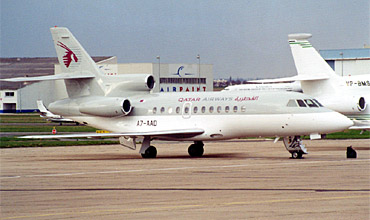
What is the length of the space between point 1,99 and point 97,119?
8697 cm

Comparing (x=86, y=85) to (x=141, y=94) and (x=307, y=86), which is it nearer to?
(x=141, y=94)

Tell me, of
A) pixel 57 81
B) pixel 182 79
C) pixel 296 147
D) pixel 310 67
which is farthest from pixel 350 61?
pixel 296 147

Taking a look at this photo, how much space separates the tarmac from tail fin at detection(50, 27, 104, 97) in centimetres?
575

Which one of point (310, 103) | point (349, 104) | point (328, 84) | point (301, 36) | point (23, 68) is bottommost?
point (349, 104)

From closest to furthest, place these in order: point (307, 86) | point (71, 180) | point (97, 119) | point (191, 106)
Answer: point (71, 180)
point (191, 106)
point (97, 119)
point (307, 86)

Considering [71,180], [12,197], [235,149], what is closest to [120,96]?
[235,149]

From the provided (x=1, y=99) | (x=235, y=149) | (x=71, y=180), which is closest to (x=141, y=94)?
(x=235, y=149)

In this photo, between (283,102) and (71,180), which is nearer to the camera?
(71,180)

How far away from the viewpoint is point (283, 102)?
29.2 metres

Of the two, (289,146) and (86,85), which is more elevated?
(86,85)

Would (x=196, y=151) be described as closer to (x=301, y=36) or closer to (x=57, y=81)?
(x=301, y=36)

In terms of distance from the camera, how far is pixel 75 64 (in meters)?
34.0

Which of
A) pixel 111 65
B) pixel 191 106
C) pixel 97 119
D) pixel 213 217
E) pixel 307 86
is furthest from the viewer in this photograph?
pixel 111 65

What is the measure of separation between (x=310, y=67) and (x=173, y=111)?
15.3 metres
